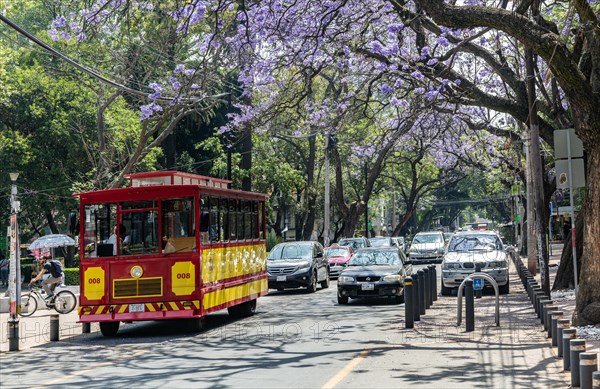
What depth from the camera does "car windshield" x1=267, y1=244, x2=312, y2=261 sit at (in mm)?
28869

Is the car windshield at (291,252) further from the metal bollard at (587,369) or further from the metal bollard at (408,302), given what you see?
the metal bollard at (587,369)

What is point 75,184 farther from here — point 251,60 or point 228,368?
point 228,368

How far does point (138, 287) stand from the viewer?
17.0 m

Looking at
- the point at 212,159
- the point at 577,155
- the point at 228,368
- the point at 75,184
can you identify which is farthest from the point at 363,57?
the point at 212,159

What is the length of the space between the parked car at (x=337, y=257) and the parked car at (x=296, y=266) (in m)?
5.91

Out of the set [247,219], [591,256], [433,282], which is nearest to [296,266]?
[433,282]

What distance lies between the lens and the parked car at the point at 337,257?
3597cm

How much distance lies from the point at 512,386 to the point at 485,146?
92.6 feet

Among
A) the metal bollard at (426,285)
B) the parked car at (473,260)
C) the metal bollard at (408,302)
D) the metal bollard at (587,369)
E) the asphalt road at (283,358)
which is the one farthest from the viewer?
the parked car at (473,260)

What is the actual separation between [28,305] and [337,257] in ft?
52.3

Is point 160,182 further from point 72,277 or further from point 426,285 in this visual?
point 72,277

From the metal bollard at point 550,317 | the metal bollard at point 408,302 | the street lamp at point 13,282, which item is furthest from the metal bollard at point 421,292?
the street lamp at point 13,282

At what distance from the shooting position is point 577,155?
15.8 m

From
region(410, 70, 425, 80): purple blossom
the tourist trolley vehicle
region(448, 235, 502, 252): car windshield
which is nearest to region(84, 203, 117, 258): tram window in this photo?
the tourist trolley vehicle
